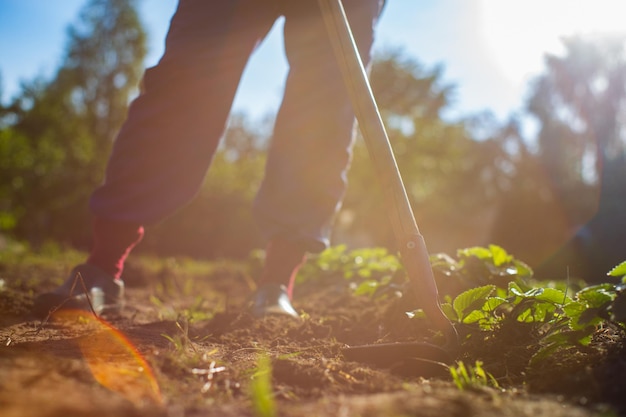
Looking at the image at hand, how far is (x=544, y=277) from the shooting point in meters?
5.05

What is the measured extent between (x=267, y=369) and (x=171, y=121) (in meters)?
1.36

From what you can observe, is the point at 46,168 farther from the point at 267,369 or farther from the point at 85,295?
the point at 267,369

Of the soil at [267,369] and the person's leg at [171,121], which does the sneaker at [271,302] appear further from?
the person's leg at [171,121]

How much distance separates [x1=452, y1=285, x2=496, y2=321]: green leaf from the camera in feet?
4.82

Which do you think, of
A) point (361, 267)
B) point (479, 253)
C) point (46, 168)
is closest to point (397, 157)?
point (46, 168)

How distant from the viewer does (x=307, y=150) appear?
228 cm

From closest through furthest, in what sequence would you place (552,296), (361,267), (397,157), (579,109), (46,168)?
(552,296), (361,267), (46,168), (397,157), (579,109)

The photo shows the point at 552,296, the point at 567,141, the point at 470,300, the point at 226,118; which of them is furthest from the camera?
the point at 567,141

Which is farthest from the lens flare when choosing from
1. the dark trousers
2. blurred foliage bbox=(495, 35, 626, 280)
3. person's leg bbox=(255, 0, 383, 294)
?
blurred foliage bbox=(495, 35, 626, 280)

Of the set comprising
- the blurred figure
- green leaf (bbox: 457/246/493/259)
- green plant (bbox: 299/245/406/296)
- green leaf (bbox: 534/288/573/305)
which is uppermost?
the blurred figure

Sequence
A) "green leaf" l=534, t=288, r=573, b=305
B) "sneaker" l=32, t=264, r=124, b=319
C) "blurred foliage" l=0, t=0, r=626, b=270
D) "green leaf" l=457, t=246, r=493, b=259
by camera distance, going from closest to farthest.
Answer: "green leaf" l=534, t=288, r=573, b=305, "sneaker" l=32, t=264, r=124, b=319, "green leaf" l=457, t=246, r=493, b=259, "blurred foliage" l=0, t=0, r=626, b=270

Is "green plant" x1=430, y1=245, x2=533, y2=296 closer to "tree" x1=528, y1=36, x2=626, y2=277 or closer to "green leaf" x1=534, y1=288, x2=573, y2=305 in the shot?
"green leaf" x1=534, y1=288, x2=573, y2=305

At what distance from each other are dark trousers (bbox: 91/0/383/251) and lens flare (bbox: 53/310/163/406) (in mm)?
730

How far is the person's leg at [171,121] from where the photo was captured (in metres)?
2.04
